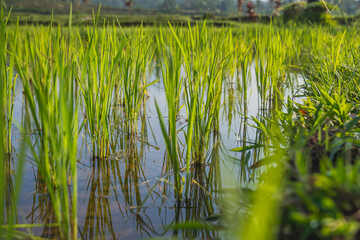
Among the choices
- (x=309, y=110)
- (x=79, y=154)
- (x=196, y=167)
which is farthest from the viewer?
A: (x=79, y=154)

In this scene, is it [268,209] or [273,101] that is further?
[273,101]

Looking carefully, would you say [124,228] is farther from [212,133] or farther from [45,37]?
[45,37]

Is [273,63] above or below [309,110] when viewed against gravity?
above

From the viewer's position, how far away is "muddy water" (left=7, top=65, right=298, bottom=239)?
3.71 feet

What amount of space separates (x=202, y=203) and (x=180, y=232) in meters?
0.20

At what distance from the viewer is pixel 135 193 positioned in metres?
1.38

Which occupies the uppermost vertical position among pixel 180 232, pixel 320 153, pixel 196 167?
pixel 320 153

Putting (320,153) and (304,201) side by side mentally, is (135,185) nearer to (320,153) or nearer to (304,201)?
(320,153)

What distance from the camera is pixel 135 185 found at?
145 centimetres

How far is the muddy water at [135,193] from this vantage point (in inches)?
44.5

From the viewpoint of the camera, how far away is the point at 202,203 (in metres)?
1.30

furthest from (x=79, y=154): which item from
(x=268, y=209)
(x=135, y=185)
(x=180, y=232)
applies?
(x=268, y=209)

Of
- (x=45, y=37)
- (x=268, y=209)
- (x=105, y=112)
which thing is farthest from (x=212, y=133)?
(x=268, y=209)

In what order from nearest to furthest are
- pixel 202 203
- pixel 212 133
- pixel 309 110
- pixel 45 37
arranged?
1. pixel 202 203
2. pixel 309 110
3. pixel 212 133
4. pixel 45 37
